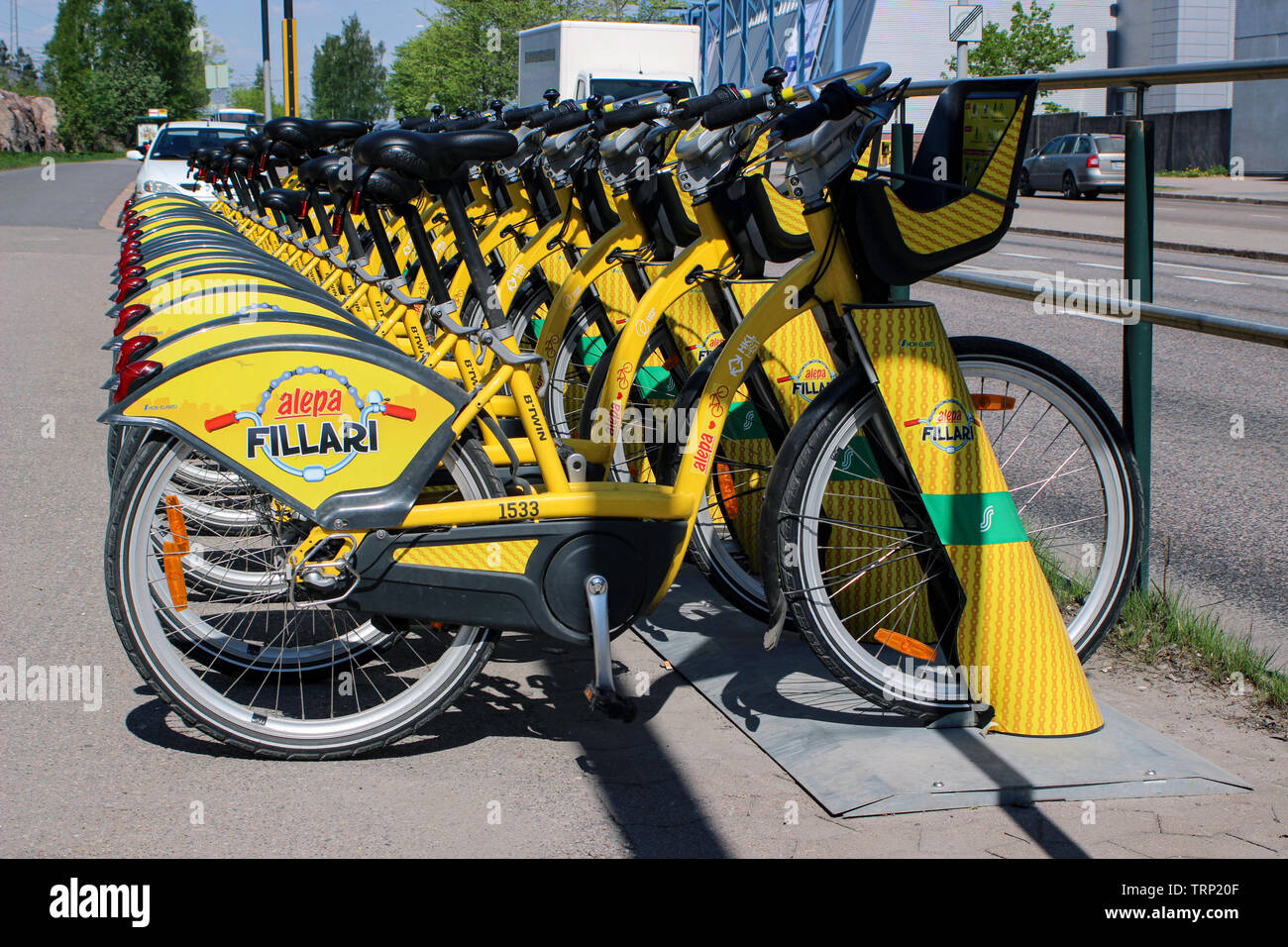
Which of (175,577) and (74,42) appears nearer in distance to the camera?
(175,577)

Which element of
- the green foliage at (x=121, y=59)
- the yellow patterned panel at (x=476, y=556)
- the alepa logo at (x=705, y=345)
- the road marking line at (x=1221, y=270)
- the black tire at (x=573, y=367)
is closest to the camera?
the yellow patterned panel at (x=476, y=556)

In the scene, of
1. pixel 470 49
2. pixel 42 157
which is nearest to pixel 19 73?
pixel 42 157

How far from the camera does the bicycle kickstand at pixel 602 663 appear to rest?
10.6 ft

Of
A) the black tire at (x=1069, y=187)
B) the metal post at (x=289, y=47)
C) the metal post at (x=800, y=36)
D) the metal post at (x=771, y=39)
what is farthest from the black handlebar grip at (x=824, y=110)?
the metal post at (x=800, y=36)

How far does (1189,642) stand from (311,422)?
8.53ft

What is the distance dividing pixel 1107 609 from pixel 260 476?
232 centimetres

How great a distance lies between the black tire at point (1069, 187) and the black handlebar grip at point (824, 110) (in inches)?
1145

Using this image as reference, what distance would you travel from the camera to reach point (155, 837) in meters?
2.92

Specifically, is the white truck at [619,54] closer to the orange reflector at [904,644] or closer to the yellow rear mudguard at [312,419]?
the yellow rear mudguard at [312,419]

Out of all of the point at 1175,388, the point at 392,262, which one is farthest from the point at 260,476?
the point at 1175,388

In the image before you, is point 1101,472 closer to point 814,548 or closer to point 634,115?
point 814,548

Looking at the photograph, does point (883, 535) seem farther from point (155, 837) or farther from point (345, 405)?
point (155, 837)

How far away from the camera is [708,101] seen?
369 centimetres
